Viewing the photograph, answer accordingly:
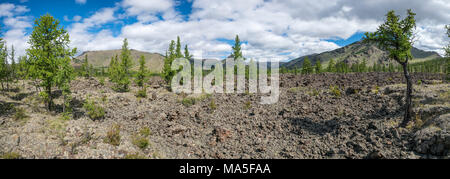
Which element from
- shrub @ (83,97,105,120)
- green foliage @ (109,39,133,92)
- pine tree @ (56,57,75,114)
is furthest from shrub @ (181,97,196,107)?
green foliage @ (109,39,133,92)

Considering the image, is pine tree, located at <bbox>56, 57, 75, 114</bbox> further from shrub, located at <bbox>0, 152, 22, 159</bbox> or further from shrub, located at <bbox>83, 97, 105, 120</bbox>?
shrub, located at <bbox>0, 152, 22, 159</bbox>

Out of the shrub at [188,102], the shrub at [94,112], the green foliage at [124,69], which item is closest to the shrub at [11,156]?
the shrub at [94,112]

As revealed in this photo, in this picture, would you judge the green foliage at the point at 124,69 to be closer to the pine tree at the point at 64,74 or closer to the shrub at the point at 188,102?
the shrub at the point at 188,102

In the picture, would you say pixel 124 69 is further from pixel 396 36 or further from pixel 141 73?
pixel 396 36

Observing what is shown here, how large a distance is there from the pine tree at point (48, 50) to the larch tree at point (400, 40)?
86.7 feet

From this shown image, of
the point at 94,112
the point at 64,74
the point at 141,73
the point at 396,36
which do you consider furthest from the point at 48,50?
the point at 396,36

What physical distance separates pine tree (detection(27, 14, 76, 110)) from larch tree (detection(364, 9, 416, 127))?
86.7 feet

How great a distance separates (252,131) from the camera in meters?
15.9

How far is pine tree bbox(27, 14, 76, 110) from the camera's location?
61.0 feet

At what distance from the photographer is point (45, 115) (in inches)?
746
